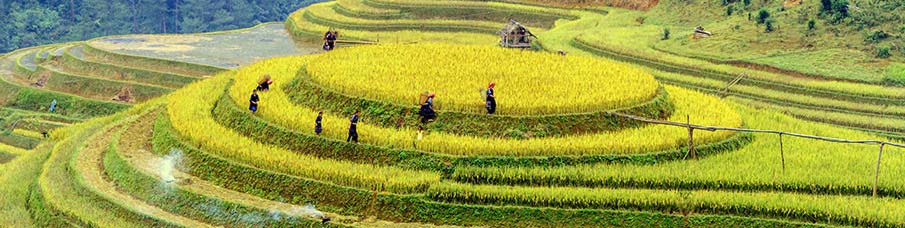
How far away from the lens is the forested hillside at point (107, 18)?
245 ft

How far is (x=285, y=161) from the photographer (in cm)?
1869

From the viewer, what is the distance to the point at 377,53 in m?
25.5

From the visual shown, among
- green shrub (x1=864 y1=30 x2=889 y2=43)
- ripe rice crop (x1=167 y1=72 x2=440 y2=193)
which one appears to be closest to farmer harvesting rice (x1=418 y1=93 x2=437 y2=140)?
ripe rice crop (x1=167 y1=72 x2=440 y2=193)

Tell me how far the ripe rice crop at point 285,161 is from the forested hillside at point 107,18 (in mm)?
56839

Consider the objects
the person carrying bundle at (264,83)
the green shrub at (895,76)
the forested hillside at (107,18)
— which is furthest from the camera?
the forested hillside at (107,18)

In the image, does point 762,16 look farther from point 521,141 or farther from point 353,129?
point 353,129

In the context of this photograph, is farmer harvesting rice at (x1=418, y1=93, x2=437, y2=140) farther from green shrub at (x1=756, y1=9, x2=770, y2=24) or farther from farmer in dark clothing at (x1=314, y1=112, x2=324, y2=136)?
green shrub at (x1=756, y1=9, x2=770, y2=24)

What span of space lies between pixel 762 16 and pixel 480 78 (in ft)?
56.8

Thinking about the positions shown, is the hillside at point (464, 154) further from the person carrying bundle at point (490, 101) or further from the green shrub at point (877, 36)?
the green shrub at point (877, 36)

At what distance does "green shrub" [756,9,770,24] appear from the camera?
119 feet

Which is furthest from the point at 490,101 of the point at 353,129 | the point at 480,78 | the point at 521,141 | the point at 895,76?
the point at 895,76

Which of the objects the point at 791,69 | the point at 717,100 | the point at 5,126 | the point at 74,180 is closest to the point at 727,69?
the point at 791,69

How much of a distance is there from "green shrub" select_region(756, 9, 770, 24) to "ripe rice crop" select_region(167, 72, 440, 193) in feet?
69.1

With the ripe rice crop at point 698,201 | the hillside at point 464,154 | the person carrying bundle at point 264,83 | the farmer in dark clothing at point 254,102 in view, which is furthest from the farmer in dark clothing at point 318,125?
the person carrying bundle at point 264,83
